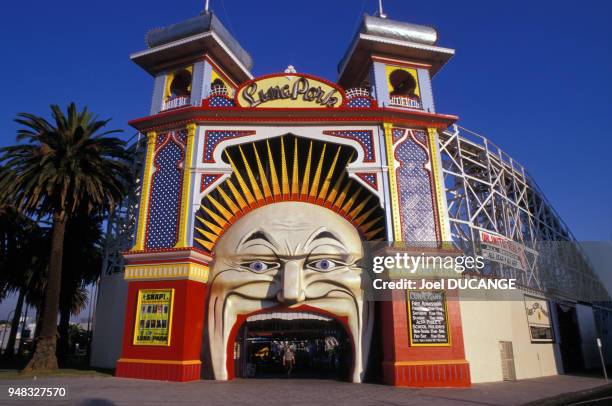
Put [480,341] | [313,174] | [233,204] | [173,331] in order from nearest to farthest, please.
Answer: [173,331]
[480,341]
[233,204]
[313,174]

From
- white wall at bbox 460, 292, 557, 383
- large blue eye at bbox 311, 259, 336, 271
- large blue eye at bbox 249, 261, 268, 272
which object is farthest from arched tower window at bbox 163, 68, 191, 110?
white wall at bbox 460, 292, 557, 383

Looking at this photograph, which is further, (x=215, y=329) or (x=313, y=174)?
(x=313, y=174)

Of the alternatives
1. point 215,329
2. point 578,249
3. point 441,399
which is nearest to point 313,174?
point 215,329

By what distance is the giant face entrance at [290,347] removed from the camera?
18.9 m

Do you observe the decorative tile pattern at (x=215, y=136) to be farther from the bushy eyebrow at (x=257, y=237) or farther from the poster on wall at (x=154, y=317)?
the poster on wall at (x=154, y=317)

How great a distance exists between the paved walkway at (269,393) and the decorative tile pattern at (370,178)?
834 cm

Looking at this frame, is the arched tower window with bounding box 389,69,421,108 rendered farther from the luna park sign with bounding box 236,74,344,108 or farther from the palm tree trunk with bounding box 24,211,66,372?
the palm tree trunk with bounding box 24,211,66,372

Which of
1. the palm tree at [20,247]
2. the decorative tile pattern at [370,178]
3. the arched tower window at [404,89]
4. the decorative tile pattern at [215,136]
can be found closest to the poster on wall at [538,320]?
the decorative tile pattern at [370,178]

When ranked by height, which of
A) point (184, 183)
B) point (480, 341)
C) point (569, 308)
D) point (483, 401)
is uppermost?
point (184, 183)

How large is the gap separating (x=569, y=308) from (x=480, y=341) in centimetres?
1314

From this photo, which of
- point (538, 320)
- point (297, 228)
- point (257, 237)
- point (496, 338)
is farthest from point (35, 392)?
point (538, 320)

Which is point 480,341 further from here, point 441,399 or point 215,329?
point 215,329

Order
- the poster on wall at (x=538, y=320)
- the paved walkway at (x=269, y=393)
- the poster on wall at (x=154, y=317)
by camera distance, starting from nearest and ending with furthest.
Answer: the paved walkway at (x=269, y=393) < the poster on wall at (x=154, y=317) < the poster on wall at (x=538, y=320)

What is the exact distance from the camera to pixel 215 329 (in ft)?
58.5
